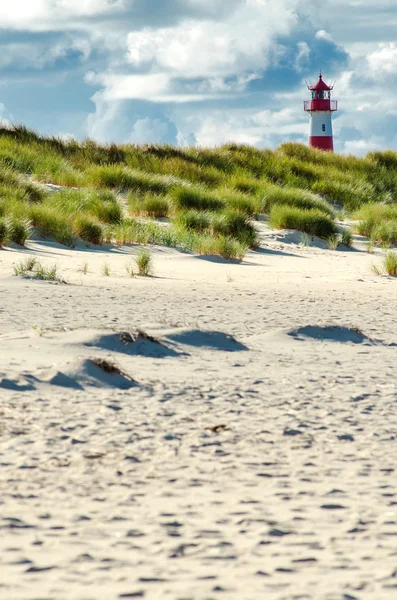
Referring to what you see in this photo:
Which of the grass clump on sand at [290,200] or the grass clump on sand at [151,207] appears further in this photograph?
the grass clump on sand at [290,200]

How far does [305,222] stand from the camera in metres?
15.7

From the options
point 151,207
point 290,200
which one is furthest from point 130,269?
point 290,200

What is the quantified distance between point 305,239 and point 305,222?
0.81 metres

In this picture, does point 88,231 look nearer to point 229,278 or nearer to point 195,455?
point 229,278

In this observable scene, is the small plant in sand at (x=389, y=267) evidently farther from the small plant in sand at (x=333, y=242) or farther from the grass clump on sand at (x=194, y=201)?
the grass clump on sand at (x=194, y=201)

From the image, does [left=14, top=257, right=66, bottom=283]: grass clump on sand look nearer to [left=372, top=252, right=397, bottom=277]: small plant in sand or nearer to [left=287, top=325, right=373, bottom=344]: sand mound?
[left=287, top=325, right=373, bottom=344]: sand mound

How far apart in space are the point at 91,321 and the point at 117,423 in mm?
2820

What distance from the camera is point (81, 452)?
3.50 m

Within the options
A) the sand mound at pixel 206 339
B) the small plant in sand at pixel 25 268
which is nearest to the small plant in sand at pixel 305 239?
the small plant in sand at pixel 25 268

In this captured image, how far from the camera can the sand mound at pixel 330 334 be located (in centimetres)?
630

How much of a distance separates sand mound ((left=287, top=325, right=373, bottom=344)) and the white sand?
2 cm

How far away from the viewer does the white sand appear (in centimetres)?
242

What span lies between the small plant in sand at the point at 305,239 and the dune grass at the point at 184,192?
0.37 metres

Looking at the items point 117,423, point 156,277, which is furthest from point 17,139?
point 117,423
